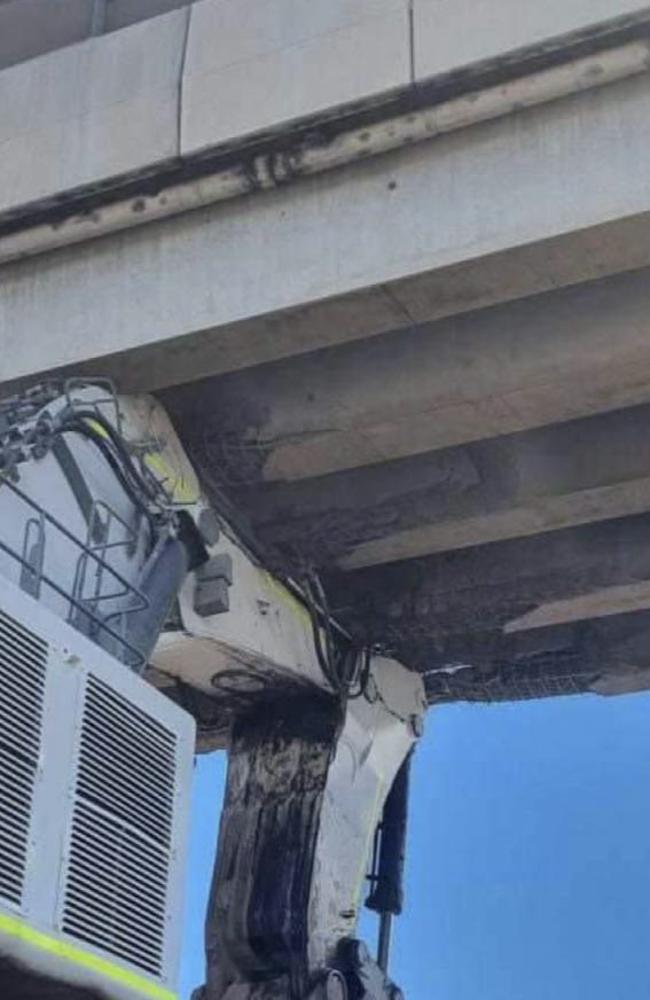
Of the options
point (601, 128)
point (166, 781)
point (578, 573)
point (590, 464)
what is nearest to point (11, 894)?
point (166, 781)

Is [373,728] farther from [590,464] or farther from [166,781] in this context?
[166,781]

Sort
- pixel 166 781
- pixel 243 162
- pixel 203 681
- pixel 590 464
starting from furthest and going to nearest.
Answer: pixel 203 681, pixel 590 464, pixel 243 162, pixel 166 781

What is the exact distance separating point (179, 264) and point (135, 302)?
0.78 ft

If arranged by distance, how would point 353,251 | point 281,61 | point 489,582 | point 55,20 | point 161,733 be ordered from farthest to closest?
point 489,582, point 55,20, point 281,61, point 353,251, point 161,733

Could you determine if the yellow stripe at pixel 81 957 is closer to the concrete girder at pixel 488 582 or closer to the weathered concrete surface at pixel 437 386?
the weathered concrete surface at pixel 437 386

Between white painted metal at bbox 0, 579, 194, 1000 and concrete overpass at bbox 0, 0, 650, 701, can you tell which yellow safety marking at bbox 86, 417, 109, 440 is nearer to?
concrete overpass at bbox 0, 0, 650, 701

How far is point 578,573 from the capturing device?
7.54 m

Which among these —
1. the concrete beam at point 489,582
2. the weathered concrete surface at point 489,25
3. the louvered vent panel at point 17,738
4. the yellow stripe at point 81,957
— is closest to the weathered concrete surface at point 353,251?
the weathered concrete surface at point 489,25

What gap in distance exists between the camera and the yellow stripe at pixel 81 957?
347 cm

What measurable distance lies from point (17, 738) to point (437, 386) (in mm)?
3079

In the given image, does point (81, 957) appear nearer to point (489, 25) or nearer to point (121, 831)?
point (121, 831)

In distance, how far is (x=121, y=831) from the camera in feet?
13.3

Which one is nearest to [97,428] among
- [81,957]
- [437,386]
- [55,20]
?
[437,386]

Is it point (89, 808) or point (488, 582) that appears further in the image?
point (488, 582)
